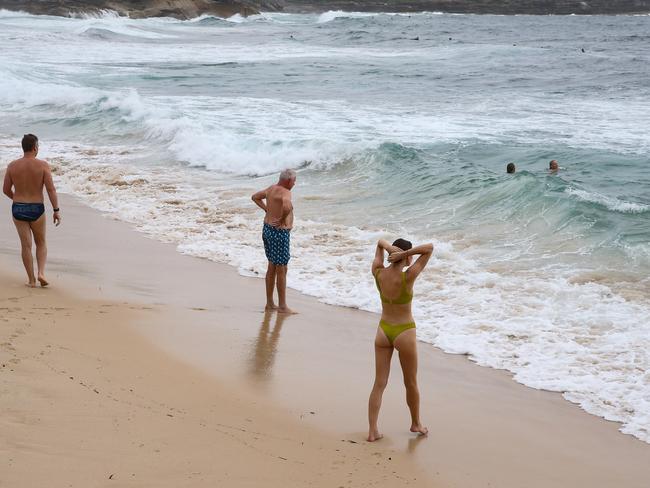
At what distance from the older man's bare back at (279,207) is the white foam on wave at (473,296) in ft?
3.92

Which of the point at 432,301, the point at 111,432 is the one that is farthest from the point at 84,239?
the point at 111,432

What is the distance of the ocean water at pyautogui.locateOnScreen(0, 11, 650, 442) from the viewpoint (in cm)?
886

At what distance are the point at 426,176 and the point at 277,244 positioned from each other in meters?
7.63

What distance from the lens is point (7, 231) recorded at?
1176 centimetres

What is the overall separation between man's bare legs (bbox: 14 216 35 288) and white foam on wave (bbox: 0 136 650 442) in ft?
9.19

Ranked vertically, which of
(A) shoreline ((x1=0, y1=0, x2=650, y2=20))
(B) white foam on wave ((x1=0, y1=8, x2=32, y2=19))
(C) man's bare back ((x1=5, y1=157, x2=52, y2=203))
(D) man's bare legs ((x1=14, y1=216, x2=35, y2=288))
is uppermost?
(A) shoreline ((x1=0, y1=0, x2=650, y2=20))

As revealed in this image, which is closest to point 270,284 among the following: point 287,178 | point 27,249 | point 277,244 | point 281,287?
point 281,287

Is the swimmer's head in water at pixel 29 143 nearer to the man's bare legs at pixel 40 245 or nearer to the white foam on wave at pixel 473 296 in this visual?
the man's bare legs at pixel 40 245

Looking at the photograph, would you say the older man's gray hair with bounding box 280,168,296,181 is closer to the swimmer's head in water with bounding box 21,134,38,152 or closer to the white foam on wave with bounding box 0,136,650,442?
the white foam on wave with bounding box 0,136,650,442

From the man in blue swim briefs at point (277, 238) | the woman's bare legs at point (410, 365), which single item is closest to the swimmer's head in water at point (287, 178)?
the man in blue swim briefs at point (277, 238)

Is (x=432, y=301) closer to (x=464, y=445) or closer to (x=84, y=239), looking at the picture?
(x=464, y=445)

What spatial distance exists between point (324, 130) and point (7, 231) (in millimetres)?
10632

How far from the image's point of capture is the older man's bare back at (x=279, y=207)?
8867 mm

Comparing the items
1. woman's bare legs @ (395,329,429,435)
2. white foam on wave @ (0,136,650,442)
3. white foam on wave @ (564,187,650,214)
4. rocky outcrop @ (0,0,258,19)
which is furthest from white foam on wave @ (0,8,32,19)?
woman's bare legs @ (395,329,429,435)
